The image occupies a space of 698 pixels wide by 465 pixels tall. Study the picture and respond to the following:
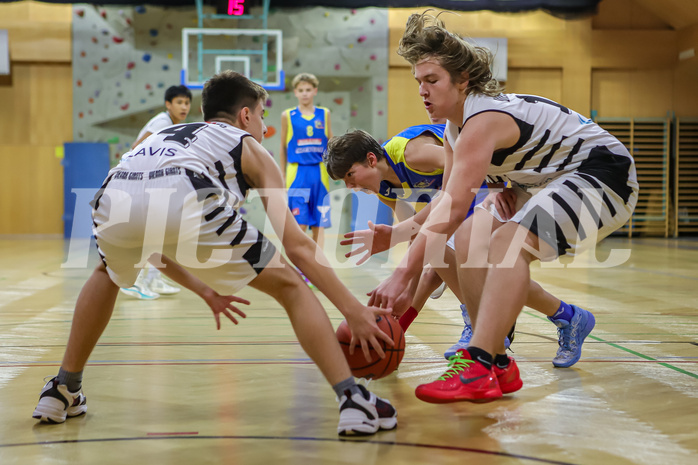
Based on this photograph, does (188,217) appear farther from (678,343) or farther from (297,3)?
(297,3)

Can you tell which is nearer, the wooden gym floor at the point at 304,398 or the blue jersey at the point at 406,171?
the wooden gym floor at the point at 304,398

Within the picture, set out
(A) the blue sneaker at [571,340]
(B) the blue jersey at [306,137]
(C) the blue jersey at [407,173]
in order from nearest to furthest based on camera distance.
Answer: (A) the blue sneaker at [571,340]
(C) the blue jersey at [407,173]
(B) the blue jersey at [306,137]

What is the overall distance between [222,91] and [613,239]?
13.6 metres

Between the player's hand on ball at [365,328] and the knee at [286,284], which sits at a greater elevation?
the knee at [286,284]

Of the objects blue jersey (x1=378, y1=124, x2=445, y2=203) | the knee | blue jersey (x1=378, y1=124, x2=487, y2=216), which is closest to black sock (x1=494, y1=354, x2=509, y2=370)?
the knee

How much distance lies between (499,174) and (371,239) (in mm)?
633

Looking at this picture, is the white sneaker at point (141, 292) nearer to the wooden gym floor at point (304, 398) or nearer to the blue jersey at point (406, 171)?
the wooden gym floor at point (304, 398)

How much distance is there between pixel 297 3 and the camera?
14.2 m

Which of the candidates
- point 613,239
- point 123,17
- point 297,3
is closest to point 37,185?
point 123,17

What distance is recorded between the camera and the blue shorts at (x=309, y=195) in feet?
24.0

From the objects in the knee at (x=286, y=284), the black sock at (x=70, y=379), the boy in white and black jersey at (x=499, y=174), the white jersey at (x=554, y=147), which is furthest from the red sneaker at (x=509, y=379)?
the black sock at (x=70, y=379)

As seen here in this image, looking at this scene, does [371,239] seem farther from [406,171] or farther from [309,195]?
[309,195]

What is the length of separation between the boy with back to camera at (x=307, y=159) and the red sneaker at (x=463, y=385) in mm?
4762

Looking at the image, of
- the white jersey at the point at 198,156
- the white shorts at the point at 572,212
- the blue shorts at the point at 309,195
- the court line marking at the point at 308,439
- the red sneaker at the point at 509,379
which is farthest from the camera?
the blue shorts at the point at 309,195
